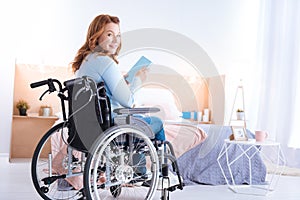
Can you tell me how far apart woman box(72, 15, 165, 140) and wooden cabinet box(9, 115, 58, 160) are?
94.4 inches

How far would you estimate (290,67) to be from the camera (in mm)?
4520

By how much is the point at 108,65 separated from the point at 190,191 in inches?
50.6

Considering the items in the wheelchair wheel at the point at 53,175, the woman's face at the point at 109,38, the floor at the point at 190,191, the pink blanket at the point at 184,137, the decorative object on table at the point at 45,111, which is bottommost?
the floor at the point at 190,191

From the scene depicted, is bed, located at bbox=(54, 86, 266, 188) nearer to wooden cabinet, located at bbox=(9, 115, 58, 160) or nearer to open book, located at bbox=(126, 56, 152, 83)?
open book, located at bbox=(126, 56, 152, 83)

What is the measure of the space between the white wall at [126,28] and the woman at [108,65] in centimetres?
246

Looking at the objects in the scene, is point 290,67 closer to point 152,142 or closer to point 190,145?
point 190,145

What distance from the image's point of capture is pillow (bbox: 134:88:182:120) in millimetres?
Answer: 4348

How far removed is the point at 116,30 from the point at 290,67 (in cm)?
288

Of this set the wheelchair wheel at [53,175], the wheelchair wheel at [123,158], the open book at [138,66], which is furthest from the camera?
the open book at [138,66]

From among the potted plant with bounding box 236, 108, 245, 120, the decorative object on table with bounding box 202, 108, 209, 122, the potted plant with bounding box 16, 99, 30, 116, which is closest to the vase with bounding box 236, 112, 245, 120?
the potted plant with bounding box 236, 108, 245, 120

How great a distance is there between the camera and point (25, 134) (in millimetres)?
4504

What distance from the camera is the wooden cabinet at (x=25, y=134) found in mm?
4480

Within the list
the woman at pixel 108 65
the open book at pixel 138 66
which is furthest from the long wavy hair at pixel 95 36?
the open book at pixel 138 66

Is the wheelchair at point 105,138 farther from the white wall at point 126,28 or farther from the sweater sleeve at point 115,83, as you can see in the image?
the white wall at point 126,28
